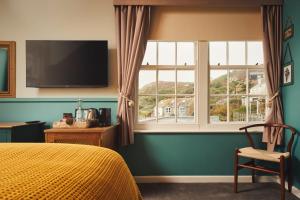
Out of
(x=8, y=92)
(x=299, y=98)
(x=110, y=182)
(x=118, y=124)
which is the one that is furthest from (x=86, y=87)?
(x=299, y=98)

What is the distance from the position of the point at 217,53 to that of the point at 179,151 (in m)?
1.45

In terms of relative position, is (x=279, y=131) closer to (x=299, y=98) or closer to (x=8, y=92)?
(x=299, y=98)

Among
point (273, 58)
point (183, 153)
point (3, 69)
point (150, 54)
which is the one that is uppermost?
point (150, 54)

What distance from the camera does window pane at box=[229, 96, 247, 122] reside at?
3051 millimetres

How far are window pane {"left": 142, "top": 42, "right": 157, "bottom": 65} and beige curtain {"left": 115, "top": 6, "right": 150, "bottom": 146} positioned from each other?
0.21m

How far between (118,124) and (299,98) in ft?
7.09

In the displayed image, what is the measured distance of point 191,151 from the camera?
9.46ft

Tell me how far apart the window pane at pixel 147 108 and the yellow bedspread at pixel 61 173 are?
180 centimetres

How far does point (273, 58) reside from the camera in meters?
2.77

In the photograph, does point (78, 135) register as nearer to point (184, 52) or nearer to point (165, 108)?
point (165, 108)

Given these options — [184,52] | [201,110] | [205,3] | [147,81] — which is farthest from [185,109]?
[205,3]

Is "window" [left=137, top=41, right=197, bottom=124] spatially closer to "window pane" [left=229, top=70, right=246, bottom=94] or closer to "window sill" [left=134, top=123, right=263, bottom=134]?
"window sill" [left=134, top=123, right=263, bottom=134]

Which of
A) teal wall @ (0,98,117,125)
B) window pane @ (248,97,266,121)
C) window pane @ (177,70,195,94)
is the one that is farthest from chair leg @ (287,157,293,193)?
teal wall @ (0,98,117,125)

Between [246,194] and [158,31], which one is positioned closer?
[246,194]
